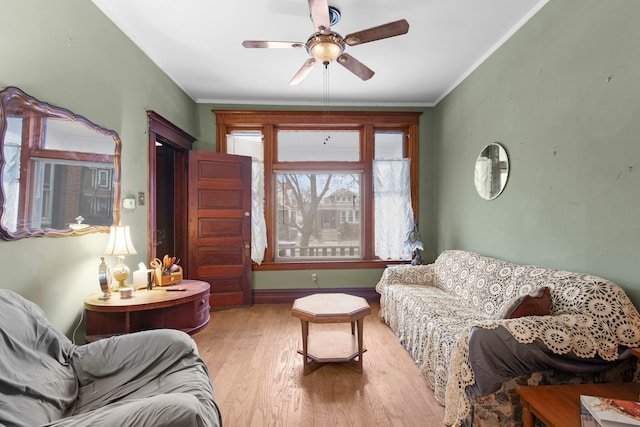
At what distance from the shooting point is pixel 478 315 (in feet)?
7.91

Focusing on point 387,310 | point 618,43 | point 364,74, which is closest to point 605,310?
point 618,43

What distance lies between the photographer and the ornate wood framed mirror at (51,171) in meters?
1.61

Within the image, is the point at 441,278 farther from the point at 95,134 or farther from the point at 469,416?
Result: the point at 95,134

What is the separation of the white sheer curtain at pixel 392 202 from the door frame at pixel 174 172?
2596 millimetres

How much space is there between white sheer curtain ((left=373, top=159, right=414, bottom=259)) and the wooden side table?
269cm

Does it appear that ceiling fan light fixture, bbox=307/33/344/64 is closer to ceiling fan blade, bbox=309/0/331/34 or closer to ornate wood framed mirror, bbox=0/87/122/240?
ceiling fan blade, bbox=309/0/331/34

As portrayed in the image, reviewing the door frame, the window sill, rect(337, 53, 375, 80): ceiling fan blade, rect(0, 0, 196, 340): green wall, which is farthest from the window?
rect(337, 53, 375, 80): ceiling fan blade

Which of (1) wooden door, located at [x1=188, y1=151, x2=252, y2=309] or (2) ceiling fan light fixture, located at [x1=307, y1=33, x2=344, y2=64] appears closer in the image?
(2) ceiling fan light fixture, located at [x1=307, y1=33, x2=344, y2=64]

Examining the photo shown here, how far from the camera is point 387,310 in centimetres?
342

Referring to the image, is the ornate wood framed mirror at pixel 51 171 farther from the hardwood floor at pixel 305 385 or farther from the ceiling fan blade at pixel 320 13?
the ceiling fan blade at pixel 320 13

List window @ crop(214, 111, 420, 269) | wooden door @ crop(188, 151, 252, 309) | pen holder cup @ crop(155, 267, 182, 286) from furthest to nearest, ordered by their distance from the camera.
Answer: window @ crop(214, 111, 420, 269) < wooden door @ crop(188, 151, 252, 309) < pen holder cup @ crop(155, 267, 182, 286)

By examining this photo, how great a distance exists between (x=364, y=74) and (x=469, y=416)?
99.2 inches

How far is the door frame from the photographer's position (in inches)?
122

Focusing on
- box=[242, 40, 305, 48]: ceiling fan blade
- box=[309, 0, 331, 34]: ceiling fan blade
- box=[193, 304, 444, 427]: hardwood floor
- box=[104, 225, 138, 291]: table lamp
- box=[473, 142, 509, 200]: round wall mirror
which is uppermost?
box=[309, 0, 331, 34]: ceiling fan blade
